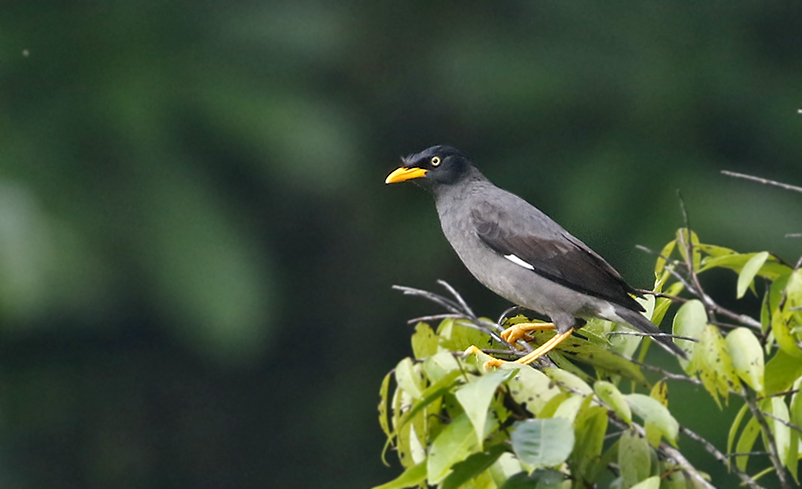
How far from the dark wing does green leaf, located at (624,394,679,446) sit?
4.48 ft

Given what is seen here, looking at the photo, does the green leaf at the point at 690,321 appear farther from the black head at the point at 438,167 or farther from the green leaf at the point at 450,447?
the black head at the point at 438,167

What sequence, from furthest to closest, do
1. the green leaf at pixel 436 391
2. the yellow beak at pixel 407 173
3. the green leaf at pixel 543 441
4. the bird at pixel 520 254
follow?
the yellow beak at pixel 407 173 → the bird at pixel 520 254 → the green leaf at pixel 436 391 → the green leaf at pixel 543 441

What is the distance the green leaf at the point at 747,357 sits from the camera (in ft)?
5.52

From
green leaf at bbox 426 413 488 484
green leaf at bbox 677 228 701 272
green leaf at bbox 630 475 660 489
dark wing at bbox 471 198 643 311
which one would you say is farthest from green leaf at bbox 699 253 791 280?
dark wing at bbox 471 198 643 311

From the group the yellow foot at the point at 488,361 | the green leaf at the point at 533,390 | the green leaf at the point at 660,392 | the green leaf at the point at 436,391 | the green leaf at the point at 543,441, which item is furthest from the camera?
the yellow foot at the point at 488,361

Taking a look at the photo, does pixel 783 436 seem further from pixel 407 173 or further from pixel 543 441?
pixel 407 173

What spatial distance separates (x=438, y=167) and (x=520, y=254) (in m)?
0.55

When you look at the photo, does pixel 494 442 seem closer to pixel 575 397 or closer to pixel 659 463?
pixel 575 397

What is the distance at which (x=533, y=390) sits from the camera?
1.78m

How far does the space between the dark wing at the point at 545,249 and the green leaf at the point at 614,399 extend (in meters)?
1.37

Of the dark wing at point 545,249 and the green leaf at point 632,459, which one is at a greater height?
the dark wing at point 545,249

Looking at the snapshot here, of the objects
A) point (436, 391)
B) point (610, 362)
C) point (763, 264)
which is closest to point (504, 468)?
point (436, 391)

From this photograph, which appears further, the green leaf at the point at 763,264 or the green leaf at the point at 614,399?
the green leaf at the point at 763,264

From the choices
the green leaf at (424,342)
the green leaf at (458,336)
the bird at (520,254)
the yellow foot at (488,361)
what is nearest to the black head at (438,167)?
the bird at (520,254)
